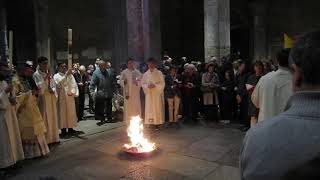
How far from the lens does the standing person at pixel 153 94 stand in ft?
32.1

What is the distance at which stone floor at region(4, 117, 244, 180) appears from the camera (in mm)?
6105

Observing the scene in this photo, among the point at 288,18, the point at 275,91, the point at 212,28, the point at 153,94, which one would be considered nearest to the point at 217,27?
the point at 212,28

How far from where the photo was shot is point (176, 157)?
7004mm

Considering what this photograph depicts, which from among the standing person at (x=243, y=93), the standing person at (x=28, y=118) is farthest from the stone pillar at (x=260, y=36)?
the standing person at (x=28, y=118)

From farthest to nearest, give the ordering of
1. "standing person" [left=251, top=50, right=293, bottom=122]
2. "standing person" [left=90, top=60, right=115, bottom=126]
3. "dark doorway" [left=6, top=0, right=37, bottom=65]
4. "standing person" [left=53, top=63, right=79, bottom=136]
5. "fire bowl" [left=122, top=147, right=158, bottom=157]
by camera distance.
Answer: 1. "dark doorway" [left=6, top=0, right=37, bottom=65]
2. "standing person" [left=90, top=60, right=115, bottom=126]
3. "standing person" [left=53, top=63, right=79, bottom=136]
4. "fire bowl" [left=122, top=147, right=158, bottom=157]
5. "standing person" [left=251, top=50, right=293, bottom=122]

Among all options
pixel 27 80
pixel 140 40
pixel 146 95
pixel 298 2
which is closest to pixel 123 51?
Answer: pixel 140 40

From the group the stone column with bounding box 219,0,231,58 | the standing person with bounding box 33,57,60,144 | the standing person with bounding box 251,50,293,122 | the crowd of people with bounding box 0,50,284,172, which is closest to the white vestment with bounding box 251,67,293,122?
the standing person with bounding box 251,50,293,122

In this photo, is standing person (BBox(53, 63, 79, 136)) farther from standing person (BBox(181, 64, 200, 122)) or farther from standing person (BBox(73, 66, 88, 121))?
standing person (BBox(181, 64, 200, 122))

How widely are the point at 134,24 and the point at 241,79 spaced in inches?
172

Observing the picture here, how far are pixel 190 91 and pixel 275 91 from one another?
18.1 ft

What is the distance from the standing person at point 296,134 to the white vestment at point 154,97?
27.4ft

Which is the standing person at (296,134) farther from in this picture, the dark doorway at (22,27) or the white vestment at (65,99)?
the dark doorway at (22,27)

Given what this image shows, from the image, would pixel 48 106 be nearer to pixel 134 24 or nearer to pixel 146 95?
pixel 146 95

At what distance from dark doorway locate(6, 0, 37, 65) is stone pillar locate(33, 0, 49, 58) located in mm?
273
